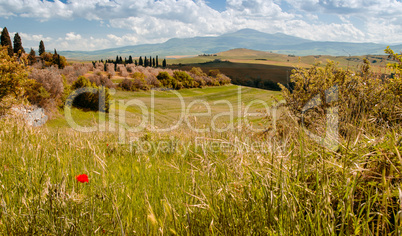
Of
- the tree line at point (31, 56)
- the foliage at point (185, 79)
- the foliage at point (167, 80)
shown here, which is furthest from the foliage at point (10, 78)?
the foliage at point (185, 79)

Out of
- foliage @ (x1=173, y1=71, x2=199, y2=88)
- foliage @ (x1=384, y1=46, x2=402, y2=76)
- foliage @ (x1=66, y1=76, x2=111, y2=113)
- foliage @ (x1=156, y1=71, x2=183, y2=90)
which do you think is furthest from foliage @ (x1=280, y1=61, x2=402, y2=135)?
foliage @ (x1=173, y1=71, x2=199, y2=88)

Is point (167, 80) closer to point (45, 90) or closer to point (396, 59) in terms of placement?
point (45, 90)

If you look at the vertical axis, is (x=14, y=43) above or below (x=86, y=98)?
above

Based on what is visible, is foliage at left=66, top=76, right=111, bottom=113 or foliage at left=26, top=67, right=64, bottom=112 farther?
foliage at left=66, top=76, right=111, bottom=113

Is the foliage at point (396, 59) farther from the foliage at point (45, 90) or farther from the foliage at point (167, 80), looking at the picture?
the foliage at point (167, 80)

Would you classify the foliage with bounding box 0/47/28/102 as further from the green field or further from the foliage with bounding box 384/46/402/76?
the foliage with bounding box 384/46/402/76

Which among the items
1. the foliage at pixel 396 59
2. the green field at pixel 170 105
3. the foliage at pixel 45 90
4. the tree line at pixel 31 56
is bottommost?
the green field at pixel 170 105

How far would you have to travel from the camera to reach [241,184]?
170cm

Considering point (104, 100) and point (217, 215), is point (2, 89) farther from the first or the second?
point (217, 215)

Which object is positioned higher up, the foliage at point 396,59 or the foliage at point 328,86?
the foliage at point 396,59

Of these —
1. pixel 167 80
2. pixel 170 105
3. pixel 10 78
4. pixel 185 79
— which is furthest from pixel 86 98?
pixel 185 79

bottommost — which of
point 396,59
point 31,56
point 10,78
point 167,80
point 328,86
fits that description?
point 328,86

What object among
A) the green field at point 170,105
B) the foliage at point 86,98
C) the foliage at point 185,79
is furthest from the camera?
the foliage at point 185,79

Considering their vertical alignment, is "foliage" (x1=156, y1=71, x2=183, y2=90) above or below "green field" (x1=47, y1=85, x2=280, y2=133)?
above
